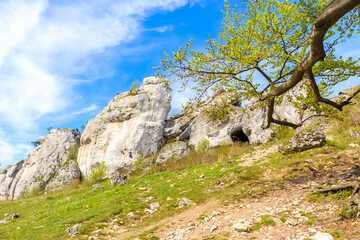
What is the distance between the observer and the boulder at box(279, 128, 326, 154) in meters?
13.8

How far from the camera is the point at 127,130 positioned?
36500mm

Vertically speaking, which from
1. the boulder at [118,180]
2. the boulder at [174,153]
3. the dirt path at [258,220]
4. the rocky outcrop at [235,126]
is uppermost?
the rocky outcrop at [235,126]

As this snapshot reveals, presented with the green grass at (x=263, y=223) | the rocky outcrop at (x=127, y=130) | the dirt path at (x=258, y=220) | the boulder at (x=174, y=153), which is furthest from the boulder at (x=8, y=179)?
the green grass at (x=263, y=223)

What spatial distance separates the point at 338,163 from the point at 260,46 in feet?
22.8

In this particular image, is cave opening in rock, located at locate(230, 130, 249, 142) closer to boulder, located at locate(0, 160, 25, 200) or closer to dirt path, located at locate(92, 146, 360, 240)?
dirt path, located at locate(92, 146, 360, 240)

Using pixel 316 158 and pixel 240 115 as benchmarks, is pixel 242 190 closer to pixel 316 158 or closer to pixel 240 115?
pixel 316 158

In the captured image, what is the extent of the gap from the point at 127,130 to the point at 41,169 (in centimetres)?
1906

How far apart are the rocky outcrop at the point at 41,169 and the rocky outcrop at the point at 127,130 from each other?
17.4 ft

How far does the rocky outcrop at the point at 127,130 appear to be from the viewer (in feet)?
114

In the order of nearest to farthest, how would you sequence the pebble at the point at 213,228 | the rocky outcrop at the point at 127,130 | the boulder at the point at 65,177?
1. the pebble at the point at 213,228
2. the boulder at the point at 65,177
3. the rocky outcrop at the point at 127,130

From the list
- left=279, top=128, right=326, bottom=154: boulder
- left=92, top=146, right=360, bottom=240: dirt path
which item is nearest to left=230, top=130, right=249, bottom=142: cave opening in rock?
left=279, top=128, right=326, bottom=154: boulder

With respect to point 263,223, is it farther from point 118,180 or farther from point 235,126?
point 235,126

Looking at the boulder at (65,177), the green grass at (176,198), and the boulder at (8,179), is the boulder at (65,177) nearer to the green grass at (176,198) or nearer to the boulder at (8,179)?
the boulder at (8,179)

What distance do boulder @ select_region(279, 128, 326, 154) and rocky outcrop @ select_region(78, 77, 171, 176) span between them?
2320cm
